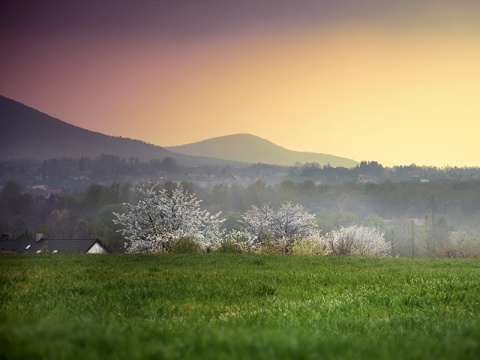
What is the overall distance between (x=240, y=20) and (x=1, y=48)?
20.7 metres

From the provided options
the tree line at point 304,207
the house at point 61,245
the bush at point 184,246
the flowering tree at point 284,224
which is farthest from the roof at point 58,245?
the bush at point 184,246

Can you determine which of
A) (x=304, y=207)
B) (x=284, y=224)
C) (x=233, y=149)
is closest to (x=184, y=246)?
(x=284, y=224)

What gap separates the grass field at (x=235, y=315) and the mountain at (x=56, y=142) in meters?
35.3

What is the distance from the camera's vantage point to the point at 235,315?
8625 millimetres

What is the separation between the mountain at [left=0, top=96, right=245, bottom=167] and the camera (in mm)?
62625

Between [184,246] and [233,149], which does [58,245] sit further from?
Answer: [233,149]

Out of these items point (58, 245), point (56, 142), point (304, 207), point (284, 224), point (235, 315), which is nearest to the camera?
point (235, 315)

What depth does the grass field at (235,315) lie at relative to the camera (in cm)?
517

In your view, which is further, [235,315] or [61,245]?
[61,245]

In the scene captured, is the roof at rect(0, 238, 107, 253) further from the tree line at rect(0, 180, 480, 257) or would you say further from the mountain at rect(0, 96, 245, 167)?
the mountain at rect(0, 96, 245, 167)

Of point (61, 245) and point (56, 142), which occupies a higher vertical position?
point (56, 142)

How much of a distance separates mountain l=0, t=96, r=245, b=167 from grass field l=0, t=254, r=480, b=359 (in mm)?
35348

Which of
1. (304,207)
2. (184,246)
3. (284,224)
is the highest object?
(184,246)

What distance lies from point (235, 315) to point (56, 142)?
369ft
